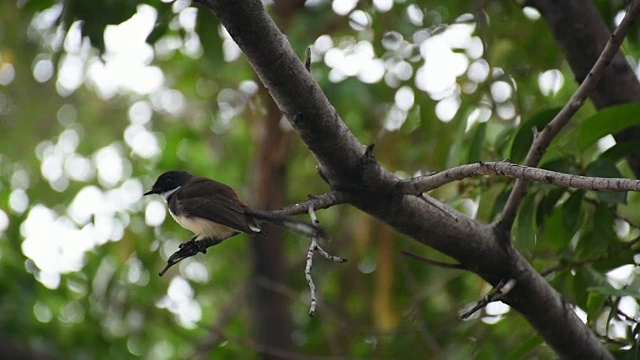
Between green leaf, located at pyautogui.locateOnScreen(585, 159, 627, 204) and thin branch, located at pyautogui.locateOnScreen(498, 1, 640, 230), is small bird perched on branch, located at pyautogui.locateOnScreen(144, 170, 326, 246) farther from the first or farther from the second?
green leaf, located at pyautogui.locateOnScreen(585, 159, 627, 204)

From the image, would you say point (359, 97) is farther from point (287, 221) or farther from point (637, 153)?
point (287, 221)

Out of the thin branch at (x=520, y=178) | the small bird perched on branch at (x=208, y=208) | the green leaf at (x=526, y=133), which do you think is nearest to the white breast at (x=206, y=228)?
the small bird perched on branch at (x=208, y=208)

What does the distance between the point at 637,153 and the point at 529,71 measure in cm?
123

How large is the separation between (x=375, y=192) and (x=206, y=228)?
1202mm

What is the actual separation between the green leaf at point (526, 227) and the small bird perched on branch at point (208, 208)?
1.08m

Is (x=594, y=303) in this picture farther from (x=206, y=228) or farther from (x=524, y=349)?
(x=206, y=228)

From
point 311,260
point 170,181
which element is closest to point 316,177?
point 170,181

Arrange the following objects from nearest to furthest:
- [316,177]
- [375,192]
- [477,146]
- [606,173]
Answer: [375,192] → [606,173] → [477,146] → [316,177]

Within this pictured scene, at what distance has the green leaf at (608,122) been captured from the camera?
122 inches

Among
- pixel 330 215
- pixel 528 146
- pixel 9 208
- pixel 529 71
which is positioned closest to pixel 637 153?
pixel 528 146

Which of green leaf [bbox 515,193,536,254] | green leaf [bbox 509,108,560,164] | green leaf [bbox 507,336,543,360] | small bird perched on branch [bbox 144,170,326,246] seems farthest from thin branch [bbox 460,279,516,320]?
small bird perched on branch [bbox 144,170,326,246]

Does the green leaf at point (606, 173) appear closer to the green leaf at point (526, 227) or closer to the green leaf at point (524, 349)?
the green leaf at point (526, 227)

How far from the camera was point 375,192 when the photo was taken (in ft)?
9.71

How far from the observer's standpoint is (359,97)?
16.5 feet
